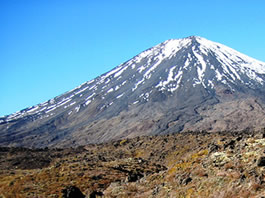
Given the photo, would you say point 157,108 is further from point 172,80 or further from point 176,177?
point 176,177

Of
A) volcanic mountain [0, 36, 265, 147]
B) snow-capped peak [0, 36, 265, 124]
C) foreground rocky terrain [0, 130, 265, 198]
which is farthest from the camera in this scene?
snow-capped peak [0, 36, 265, 124]

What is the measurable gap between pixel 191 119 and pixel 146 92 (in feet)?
137

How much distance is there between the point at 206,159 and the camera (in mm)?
21000

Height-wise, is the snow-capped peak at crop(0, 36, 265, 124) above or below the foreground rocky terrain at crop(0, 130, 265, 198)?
above

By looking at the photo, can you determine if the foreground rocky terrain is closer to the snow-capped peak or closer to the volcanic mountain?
the volcanic mountain

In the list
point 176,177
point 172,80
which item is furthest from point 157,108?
point 176,177

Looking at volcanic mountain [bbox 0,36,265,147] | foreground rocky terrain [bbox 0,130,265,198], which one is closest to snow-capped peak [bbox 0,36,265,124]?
volcanic mountain [bbox 0,36,265,147]

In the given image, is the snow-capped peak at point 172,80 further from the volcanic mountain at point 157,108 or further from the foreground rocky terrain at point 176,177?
the foreground rocky terrain at point 176,177

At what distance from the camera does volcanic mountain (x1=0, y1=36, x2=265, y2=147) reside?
131m

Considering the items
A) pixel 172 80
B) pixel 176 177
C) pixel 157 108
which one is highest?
pixel 172 80

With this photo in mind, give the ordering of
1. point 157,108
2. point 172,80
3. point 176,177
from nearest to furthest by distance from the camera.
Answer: point 176,177, point 157,108, point 172,80

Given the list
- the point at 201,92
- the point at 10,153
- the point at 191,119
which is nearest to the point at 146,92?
the point at 201,92


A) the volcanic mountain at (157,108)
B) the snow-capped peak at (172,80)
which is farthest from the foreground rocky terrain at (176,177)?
the snow-capped peak at (172,80)

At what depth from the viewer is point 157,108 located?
504 ft
